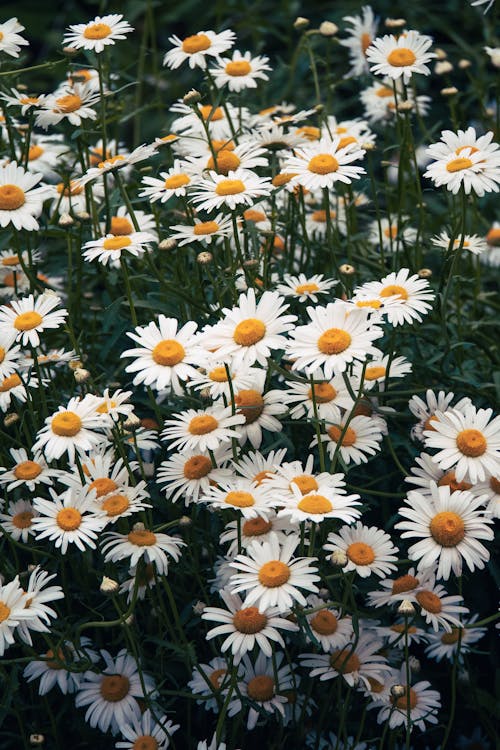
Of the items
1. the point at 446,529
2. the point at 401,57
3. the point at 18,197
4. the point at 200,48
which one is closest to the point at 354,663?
the point at 446,529

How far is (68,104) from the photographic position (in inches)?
113

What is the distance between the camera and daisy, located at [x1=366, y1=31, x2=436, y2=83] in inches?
110

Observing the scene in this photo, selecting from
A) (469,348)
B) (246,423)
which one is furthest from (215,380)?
(469,348)

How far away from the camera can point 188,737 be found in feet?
7.87

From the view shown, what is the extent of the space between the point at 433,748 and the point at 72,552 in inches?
43.3

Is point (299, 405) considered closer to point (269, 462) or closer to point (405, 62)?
point (269, 462)

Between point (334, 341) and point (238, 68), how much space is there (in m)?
1.36

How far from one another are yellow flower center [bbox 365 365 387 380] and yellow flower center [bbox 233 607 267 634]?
662 millimetres

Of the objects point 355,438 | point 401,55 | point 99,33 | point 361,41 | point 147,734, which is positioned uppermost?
point 361,41

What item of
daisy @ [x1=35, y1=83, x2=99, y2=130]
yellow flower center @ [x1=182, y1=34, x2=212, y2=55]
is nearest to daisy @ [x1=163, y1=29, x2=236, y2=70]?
yellow flower center @ [x1=182, y1=34, x2=212, y2=55]

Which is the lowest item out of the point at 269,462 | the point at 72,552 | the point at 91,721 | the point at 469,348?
the point at 91,721

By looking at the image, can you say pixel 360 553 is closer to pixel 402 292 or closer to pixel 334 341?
pixel 334 341

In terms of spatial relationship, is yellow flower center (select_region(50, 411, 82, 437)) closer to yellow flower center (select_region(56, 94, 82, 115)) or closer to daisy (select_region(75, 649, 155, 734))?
daisy (select_region(75, 649, 155, 734))

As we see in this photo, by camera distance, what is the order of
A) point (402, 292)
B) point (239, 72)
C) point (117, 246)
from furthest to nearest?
1. point (239, 72)
2. point (117, 246)
3. point (402, 292)
